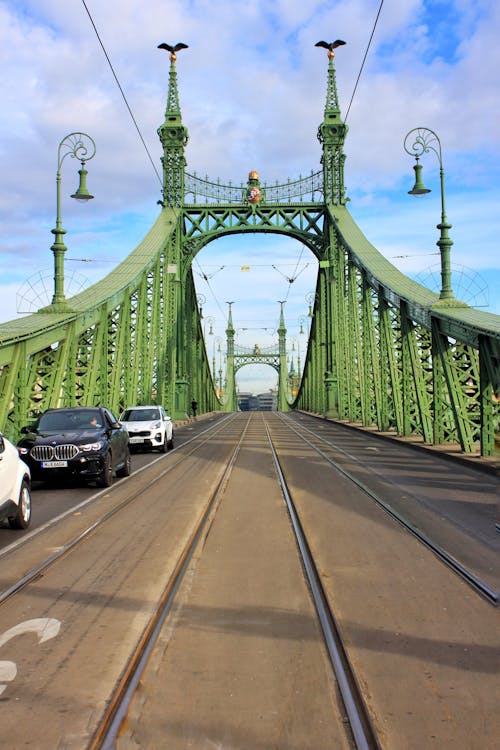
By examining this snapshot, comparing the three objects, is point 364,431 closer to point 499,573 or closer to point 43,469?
point 43,469

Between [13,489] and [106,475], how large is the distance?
4.49m

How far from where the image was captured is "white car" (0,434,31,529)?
8.42 m

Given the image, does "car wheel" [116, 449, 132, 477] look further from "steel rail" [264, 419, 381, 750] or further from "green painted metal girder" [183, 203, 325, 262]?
"green painted metal girder" [183, 203, 325, 262]

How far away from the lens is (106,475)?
43.3 ft

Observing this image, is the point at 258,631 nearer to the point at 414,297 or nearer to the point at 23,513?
the point at 23,513

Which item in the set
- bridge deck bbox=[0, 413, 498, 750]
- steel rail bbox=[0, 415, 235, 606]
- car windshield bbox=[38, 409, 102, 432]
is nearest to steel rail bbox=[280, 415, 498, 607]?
bridge deck bbox=[0, 413, 498, 750]

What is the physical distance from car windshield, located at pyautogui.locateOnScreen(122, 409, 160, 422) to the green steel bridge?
3.89ft

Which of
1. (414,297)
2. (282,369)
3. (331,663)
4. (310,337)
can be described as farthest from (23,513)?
(282,369)

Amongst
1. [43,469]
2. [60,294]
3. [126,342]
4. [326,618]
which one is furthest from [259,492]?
[126,342]

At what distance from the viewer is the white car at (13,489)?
8422 millimetres

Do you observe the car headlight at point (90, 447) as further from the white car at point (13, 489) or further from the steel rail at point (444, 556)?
the steel rail at point (444, 556)

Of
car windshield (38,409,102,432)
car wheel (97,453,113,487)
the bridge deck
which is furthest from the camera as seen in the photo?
car windshield (38,409,102,432)

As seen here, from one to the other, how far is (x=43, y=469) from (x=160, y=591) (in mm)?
7479

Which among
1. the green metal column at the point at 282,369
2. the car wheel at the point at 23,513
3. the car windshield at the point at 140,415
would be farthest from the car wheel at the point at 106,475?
the green metal column at the point at 282,369
